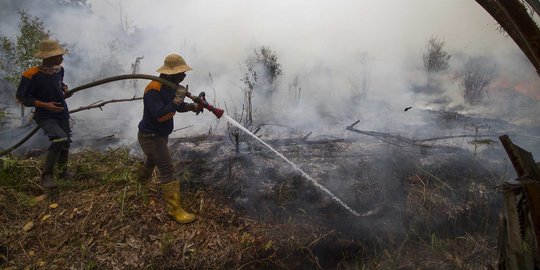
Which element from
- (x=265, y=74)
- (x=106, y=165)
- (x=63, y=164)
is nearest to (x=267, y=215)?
(x=106, y=165)

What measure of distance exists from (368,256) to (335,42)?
8.99 meters

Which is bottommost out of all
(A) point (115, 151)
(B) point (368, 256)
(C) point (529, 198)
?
(B) point (368, 256)

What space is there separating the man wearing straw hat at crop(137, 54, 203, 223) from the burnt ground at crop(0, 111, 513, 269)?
11.5 inches

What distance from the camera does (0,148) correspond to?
5215 millimetres

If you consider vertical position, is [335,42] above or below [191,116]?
above

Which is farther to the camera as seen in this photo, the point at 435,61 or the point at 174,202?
the point at 435,61

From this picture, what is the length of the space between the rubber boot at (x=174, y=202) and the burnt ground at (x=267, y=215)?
0.09 meters

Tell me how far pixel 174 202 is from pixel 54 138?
1.70 meters

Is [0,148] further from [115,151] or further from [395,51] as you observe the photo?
[395,51]

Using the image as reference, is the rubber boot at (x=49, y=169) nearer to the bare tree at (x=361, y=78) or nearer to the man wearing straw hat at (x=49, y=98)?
the man wearing straw hat at (x=49, y=98)

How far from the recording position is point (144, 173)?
14.4 feet

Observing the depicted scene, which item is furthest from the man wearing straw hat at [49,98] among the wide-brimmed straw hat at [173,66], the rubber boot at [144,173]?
the wide-brimmed straw hat at [173,66]

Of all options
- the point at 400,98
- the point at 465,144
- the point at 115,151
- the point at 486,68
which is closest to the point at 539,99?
the point at 486,68

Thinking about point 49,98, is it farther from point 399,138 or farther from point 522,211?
point 399,138
